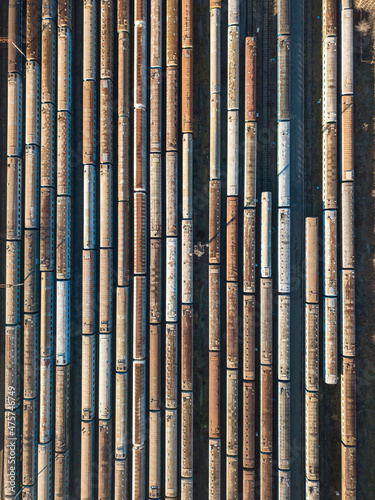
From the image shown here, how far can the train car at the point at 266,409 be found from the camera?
20984 mm

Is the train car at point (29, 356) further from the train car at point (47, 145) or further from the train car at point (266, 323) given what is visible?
the train car at point (266, 323)

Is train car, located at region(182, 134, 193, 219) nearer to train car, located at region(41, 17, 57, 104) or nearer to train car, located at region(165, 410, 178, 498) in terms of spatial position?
train car, located at region(41, 17, 57, 104)

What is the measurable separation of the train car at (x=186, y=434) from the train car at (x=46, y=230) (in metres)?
14.2

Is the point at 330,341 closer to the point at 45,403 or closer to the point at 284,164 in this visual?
the point at 284,164

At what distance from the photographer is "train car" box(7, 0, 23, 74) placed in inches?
869

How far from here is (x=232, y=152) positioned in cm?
2169

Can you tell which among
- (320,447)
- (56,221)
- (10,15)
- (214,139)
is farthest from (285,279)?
(10,15)

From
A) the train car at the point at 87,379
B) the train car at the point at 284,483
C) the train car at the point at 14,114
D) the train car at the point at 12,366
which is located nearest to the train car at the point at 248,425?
the train car at the point at 284,483

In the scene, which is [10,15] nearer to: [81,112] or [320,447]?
[81,112]

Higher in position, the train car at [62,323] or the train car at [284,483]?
the train car at [62,323]

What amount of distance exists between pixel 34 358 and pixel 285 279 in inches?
787

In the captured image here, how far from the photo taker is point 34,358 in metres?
22.0

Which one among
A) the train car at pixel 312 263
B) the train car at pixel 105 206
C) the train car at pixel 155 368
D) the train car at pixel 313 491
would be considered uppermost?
the train car at pixel 105 206

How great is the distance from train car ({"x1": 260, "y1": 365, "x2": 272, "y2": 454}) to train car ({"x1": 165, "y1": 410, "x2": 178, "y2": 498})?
6.41 meters
